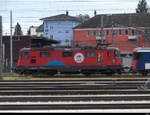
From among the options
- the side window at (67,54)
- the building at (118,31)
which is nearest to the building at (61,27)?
the building at (118,31)

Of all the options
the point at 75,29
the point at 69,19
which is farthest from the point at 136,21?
the point at 69,19

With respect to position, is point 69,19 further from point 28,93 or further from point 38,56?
point 28,93

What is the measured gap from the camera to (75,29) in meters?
69.8

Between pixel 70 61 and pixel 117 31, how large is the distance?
3749cm

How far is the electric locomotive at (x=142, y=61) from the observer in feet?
98.8

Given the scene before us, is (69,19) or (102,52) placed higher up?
(69,19)

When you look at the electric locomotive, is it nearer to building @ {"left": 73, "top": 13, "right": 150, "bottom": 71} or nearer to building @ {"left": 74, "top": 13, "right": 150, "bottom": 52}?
building @ {"left": 73, "top": 13, "right": 150, "bottom": 71}

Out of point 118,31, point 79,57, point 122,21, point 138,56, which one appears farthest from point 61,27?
point 138,56

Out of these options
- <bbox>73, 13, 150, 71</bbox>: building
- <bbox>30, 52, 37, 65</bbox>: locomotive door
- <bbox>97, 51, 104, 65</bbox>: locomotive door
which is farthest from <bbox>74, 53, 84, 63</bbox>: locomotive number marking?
<bbox>73, 13, 150, 71</bbox>: building

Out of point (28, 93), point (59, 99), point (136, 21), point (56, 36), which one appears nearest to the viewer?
point (59, 99)

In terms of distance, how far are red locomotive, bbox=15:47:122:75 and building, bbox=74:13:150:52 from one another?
31514 millimetres

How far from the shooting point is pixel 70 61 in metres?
30.4

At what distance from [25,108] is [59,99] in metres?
2.37

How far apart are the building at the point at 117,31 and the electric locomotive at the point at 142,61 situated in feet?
98.9
